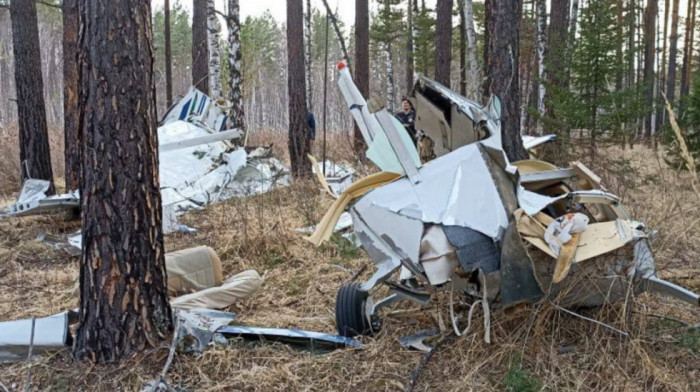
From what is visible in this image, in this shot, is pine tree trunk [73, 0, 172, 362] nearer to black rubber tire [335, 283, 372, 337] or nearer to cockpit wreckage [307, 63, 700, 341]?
cockpit wreckage [307, 63, 700, 341]

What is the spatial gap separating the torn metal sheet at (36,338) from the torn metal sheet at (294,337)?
90 cm

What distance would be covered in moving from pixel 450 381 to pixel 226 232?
159 inches

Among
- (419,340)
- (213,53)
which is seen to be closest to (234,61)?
(213,53)

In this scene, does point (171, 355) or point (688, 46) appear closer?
point (171, 355)

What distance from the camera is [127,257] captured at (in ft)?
10.2

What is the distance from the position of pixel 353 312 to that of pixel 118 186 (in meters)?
1.61

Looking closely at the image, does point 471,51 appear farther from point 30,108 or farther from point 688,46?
point 688,46

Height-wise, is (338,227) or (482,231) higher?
(482,231)

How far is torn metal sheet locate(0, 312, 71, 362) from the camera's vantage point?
11.0 ft

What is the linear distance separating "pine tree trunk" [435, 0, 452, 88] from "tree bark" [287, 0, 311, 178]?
3.18 m

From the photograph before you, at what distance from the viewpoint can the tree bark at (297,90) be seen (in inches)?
429

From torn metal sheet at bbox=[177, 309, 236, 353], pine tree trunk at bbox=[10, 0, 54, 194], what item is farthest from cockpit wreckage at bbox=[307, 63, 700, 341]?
pine tree trunk at bbox=[10, 0, 54, 194]

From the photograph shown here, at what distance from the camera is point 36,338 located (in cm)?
336

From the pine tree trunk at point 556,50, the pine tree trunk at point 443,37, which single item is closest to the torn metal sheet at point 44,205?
the pine tree trunk at point 556,50
